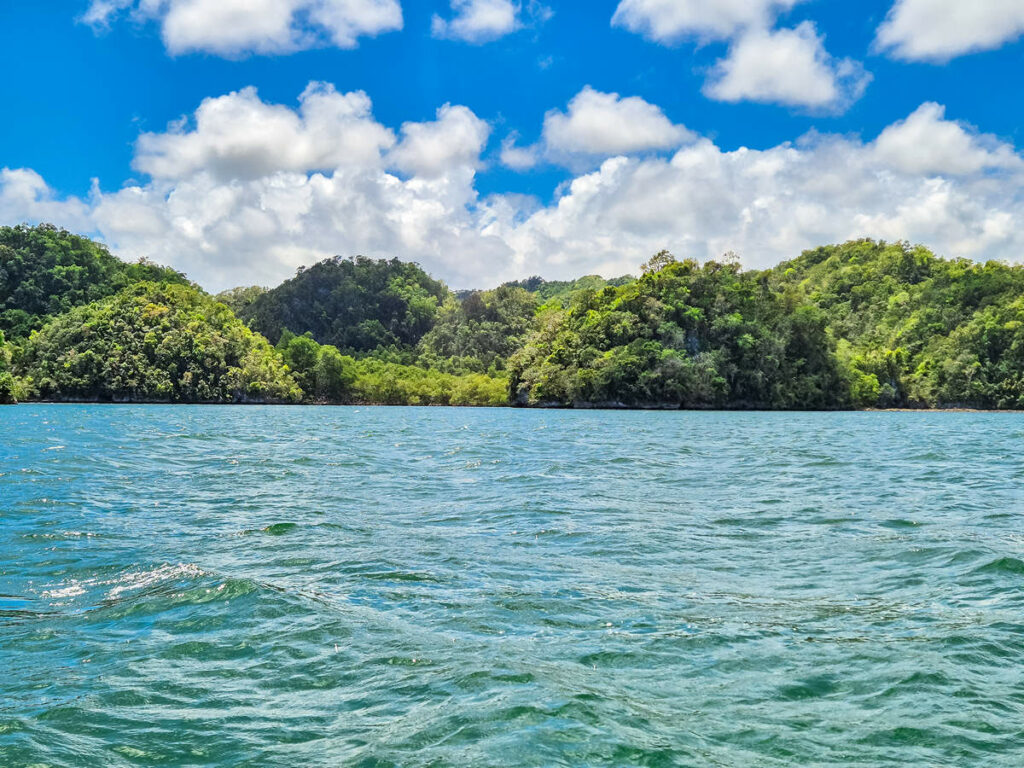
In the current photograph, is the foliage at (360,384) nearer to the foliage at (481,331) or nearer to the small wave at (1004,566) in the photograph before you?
the foliage at (481,331)

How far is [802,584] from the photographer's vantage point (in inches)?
361

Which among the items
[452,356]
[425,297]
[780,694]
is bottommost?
[780,694]

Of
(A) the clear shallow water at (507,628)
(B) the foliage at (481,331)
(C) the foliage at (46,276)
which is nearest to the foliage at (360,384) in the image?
(B) the foliage at (481,331)

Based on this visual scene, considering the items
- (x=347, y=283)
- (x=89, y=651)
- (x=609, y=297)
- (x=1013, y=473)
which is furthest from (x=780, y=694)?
(x=347, y=283)

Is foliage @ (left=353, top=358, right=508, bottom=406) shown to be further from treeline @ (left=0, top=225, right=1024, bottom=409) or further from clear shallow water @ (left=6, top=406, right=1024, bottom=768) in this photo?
clear shallow water @ (left=6, top=406, right=1024, bottom=768)

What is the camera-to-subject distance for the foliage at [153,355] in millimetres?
104812

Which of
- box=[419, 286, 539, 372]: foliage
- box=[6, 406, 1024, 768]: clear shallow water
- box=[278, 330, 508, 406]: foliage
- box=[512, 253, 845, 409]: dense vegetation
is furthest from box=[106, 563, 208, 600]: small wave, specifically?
box=[419, 286, 539, 372]: foliage

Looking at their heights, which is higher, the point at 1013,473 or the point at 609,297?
the point at 609,297

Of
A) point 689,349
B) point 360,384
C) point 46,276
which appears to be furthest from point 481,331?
point 46,276

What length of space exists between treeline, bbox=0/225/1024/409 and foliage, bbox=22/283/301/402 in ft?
0.80

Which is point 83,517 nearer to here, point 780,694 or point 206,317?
point 780,694

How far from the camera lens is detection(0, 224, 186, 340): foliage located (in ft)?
411

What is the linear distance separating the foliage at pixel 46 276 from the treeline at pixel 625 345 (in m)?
0.29

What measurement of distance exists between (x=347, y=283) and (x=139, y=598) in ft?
613
